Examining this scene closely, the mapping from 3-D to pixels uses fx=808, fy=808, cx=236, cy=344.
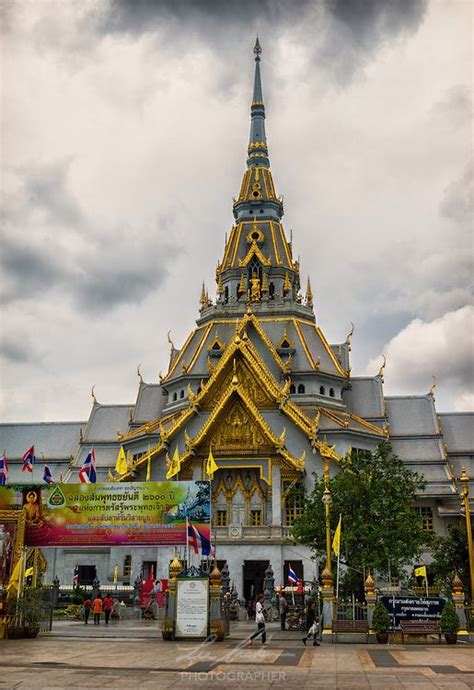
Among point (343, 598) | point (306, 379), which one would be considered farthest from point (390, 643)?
point (306, 379)

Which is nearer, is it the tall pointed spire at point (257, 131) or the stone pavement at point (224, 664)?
the stone pavement at point (224, 664)

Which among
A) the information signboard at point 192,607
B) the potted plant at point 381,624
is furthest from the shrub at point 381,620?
the information signboard at point 192,607

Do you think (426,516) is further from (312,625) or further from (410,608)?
(312,625)

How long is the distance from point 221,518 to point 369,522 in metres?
12.7

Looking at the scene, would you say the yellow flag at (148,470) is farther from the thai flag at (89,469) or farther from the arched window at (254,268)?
the arched window at (254,268)

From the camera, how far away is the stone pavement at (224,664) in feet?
54.7

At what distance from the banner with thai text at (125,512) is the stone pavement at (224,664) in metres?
7.15

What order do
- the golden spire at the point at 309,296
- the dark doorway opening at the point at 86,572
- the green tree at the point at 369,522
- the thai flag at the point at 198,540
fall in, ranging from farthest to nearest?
the golden spire at the point at 309,296, the dark doorway opening at the point at 86,572, the green tree at the point at 369,522, the thai flag at the point at 198,540

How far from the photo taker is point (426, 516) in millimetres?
49844

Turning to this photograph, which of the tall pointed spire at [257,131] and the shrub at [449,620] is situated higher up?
the tall pointed spire at [257,131]

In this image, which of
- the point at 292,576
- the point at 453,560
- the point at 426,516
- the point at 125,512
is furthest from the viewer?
the point at 426,516

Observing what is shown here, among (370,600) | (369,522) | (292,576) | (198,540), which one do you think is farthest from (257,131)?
(370,600)

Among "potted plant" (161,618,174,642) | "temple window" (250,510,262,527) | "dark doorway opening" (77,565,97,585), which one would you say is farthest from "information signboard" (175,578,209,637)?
"dark doorway opening" (77,565,97,585)

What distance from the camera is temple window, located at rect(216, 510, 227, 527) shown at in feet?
157
